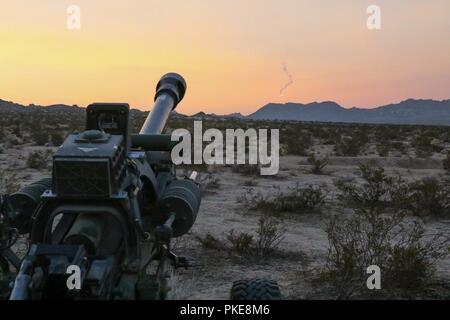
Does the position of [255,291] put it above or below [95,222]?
below

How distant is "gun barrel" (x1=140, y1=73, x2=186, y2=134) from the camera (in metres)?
5.59

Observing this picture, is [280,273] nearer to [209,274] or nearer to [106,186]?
[209,274]

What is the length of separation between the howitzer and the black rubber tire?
0.62 meters

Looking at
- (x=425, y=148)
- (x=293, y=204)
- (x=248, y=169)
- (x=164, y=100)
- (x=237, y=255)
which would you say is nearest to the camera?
(x=164, y=100)

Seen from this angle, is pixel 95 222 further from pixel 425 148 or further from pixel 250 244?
pixel 425 148

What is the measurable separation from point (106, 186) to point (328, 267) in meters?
3.75

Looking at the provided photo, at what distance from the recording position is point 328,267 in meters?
6.36

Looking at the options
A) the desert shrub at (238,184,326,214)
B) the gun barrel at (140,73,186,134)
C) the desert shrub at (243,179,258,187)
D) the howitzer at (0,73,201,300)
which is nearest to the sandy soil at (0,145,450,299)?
the desert shrub at (243,179,258,187)

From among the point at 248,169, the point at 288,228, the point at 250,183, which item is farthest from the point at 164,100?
the point at 248,169

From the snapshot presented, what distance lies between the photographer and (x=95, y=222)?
3.60 m

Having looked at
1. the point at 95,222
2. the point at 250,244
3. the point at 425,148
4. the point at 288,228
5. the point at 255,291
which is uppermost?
the point at 95,222

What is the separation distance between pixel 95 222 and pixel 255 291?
133cm

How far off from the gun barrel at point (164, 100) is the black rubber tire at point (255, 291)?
79.8 inches
